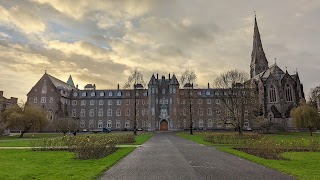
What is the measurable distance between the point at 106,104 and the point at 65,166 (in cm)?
8520

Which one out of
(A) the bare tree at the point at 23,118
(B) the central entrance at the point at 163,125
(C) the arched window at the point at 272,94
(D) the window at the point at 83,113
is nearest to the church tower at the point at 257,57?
(C) the arched window at the point at 272,94

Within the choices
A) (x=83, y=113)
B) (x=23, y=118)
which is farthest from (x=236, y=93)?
(x=83, y=113)

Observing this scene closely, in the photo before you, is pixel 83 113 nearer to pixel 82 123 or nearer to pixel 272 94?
pixel 82 123

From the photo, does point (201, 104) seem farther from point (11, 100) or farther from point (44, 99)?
point (11, 100)

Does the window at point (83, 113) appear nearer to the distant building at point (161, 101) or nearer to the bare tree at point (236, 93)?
the distant building at point (161, 101)

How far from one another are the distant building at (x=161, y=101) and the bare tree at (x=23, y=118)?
2958 centimetres

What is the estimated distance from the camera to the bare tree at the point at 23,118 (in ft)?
184

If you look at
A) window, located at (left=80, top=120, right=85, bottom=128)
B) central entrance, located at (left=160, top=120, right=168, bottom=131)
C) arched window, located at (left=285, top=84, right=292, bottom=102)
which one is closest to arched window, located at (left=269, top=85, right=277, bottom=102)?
arched window, located at (left=285, top=84, right=292, bottom=102)

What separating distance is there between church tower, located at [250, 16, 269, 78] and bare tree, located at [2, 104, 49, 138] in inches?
2931

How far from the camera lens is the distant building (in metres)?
84.5

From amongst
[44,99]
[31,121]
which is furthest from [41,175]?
[44,99]

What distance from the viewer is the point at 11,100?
79750mm

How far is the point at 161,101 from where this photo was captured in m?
92.7

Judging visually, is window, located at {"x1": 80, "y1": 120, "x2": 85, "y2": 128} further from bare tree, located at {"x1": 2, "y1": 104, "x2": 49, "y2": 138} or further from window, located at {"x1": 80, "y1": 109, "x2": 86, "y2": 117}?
bare tree, located at {"x1": 2, "y1": 104, "x2": 49, "y2": 138}
